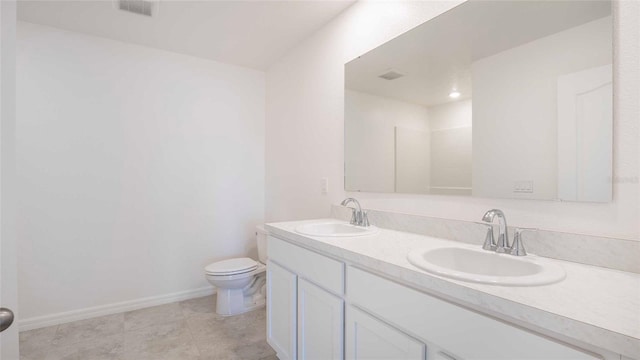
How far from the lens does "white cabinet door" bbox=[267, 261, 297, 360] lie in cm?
157

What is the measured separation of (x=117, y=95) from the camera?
254cm

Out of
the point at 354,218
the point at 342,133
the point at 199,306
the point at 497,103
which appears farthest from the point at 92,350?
the point at 497,103

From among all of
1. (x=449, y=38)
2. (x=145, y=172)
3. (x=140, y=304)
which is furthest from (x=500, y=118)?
(x=140, y=304)

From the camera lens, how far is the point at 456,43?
1.45 m

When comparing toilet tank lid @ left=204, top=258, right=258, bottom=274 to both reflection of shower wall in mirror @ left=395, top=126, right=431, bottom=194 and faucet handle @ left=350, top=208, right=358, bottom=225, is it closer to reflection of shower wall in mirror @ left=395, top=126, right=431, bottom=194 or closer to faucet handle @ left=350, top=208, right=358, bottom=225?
faucet handle @ left=350, top=208, right=358, bottom=225

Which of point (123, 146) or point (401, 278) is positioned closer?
point (401, 278)

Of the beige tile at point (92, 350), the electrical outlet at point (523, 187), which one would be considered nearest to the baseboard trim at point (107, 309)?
the beige tile at point (92, 350)

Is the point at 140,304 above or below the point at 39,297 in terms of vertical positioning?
below

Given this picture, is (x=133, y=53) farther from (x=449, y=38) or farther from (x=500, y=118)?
(x=500, y=118)

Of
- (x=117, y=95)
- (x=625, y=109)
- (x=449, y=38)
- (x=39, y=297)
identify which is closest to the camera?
(x=625, y=109)

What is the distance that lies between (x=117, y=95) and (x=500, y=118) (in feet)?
9.37

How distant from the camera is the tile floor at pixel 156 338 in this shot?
1908 millimetres

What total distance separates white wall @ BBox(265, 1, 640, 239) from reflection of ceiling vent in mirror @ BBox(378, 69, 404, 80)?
19 centimetres

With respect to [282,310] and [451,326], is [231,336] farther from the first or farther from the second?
[451,326]
